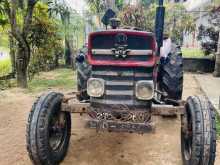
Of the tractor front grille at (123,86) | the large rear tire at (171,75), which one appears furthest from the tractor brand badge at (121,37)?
the large rear tire at (171,75)

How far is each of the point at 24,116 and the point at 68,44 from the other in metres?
8.26

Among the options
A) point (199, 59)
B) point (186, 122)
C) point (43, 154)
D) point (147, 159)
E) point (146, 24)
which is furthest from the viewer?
point (146, 24)

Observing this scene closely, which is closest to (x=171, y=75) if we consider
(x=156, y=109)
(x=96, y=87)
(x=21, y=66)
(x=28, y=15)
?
(x=156, y=109)

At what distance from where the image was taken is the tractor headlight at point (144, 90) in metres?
3.97

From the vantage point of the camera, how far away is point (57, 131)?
4297 mm

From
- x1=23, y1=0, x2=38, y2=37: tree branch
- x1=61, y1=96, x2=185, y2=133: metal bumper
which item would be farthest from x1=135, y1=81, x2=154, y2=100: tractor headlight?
x1=23, y1=0, x2=38, y2=37: tree branch

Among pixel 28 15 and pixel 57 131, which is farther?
pixel 28 15

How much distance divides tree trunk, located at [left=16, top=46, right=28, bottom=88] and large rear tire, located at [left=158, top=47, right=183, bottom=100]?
4.67m

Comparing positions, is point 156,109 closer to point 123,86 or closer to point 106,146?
point 123,86

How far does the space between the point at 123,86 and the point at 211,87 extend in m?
5.88

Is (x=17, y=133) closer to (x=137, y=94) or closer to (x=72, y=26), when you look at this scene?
(x=137, y=94)

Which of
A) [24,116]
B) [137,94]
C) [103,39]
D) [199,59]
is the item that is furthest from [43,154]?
[199,59]

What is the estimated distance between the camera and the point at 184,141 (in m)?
4.20

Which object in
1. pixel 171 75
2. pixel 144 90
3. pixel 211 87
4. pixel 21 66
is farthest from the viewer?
pixel 211 87
